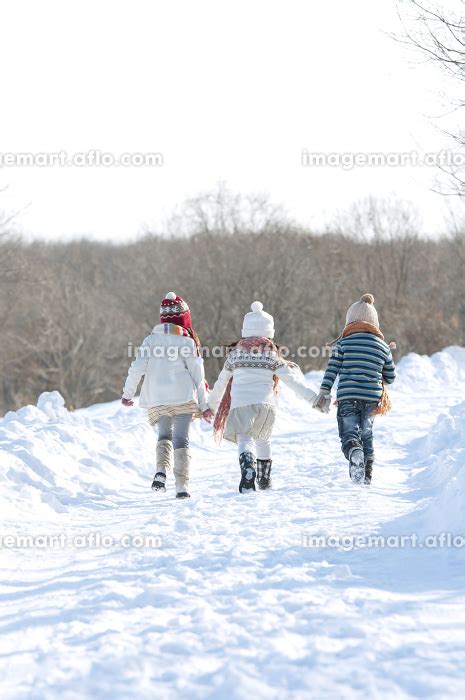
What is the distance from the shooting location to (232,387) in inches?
Answer: 339

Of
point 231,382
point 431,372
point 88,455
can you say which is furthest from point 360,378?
point 431,372

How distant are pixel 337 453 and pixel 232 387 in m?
2.72

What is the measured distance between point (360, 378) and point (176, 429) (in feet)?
6.05

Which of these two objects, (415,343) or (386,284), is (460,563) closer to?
(415,343)

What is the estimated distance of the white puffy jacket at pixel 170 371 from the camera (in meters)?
8.38

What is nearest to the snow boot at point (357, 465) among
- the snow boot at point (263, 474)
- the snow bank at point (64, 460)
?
the snow boot at point (263, 474)

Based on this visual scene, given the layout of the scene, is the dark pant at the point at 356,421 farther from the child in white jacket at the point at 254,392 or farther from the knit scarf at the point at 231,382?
the knit scarf at the point at 231,382

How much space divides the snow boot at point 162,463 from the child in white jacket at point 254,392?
1.74 ft

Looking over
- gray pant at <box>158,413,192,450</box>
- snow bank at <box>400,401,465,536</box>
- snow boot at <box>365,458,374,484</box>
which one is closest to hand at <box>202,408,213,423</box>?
gray pant at <box>158,413,192,450</box>

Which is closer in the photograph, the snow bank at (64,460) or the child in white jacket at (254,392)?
the snow bank at (64,460)

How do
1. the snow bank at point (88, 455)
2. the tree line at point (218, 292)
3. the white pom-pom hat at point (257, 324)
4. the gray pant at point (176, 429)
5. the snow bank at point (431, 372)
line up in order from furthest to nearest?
the tree line at point (218, 292) < the snow bank at point (431, 372) < the white pom-pom hat at point (257, 324) < the gray pant at point (176, 429) < the snow bank at point (88, 455)

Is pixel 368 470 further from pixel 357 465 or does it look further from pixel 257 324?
pixel 257 324

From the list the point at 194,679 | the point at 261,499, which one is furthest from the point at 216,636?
the point at 261,499

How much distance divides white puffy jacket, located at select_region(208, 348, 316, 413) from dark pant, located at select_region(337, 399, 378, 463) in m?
0.35
